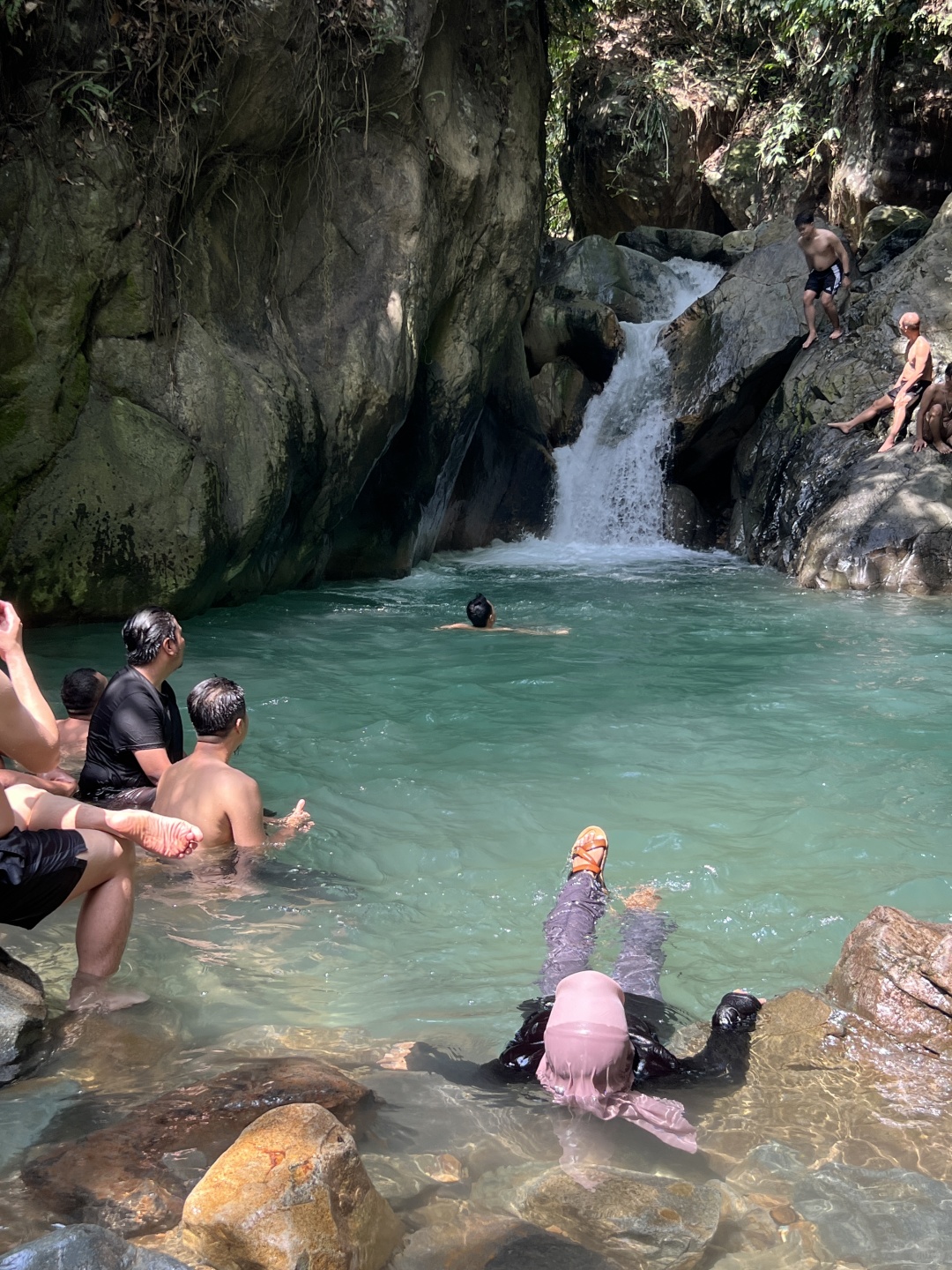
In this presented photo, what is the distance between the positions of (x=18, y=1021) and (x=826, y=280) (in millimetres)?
15247

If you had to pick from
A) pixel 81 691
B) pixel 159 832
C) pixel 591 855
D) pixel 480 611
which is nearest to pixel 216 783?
pixel 159 832

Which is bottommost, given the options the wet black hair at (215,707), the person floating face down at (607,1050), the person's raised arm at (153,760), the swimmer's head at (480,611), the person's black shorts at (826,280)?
the person floating face down at (607,1050)

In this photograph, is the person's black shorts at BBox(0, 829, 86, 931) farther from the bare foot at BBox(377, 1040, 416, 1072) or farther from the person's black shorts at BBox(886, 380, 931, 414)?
the person's black shorts at BBox(886, 380, 931, 414)

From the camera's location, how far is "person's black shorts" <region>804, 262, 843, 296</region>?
15.7m

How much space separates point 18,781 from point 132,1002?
42.5 inches

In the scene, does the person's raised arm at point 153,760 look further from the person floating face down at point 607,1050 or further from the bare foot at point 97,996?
the person floating face down at point 607,1050

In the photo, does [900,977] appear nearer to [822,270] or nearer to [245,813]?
[245,813]

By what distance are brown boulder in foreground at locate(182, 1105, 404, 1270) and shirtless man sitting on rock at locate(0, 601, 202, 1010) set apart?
1.20 meters

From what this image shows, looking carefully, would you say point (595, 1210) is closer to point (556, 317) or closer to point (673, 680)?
point (673, 680)

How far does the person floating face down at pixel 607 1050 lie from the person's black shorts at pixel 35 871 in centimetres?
113

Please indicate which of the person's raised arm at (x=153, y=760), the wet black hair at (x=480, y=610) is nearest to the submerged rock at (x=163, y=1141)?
the person's raised arm at (x=153, y=760)

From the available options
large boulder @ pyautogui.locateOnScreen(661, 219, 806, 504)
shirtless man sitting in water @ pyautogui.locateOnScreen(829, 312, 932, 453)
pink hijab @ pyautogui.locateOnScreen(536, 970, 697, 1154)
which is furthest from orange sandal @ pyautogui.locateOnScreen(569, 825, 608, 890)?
large boulder @ pyautogui.locateOnScreen(661, 219, 806, 504)

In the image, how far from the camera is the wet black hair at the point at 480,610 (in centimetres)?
996

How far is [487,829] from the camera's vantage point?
5.59 metres
